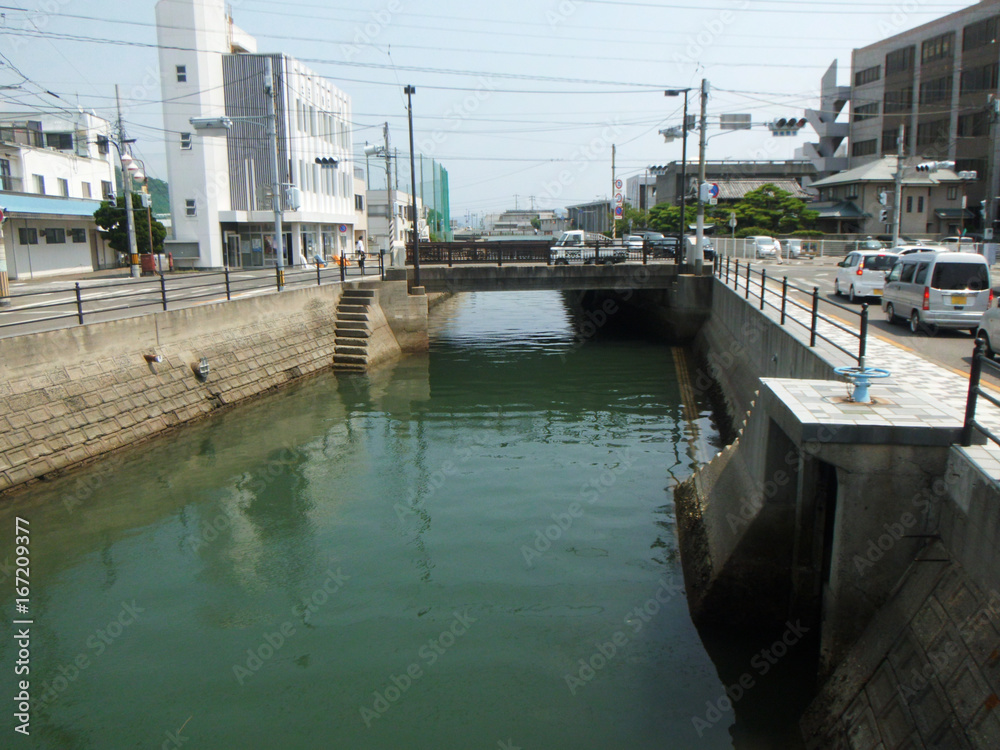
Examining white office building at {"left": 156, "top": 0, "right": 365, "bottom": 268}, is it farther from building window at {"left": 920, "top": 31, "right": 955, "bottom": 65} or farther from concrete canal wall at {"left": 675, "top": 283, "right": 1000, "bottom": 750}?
building window at {"left": 920, "top": 31, "right": 955, "bottom": 65}

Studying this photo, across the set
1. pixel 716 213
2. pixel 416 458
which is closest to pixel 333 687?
pixel 416 458

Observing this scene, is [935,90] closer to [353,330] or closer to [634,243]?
[634,243]

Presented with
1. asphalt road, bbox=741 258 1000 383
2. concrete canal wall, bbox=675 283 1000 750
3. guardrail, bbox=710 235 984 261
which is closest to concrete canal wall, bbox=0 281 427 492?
concrete canal wall, bbox=675 283 1000 750

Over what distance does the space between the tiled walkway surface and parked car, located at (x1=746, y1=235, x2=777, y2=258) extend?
35.8 m

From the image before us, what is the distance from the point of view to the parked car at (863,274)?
23469mm

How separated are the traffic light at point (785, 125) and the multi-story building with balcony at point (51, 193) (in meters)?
31.5

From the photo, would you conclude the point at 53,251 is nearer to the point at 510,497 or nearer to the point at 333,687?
the point at 510,497

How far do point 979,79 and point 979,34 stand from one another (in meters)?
3.52

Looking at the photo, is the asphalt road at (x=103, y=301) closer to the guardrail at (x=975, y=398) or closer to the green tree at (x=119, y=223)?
the green tree at (x=119, y=223)

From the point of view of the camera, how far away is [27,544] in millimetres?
12016

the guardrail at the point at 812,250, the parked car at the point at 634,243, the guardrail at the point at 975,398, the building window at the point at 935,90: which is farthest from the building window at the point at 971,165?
the guardrail at the point at 975,398

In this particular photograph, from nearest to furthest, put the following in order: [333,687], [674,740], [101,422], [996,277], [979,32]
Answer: [674,740] < [333,687] < [101,422] < [996,277] < [979,32]

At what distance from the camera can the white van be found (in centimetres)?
1700

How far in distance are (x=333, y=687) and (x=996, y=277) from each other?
3512cm
